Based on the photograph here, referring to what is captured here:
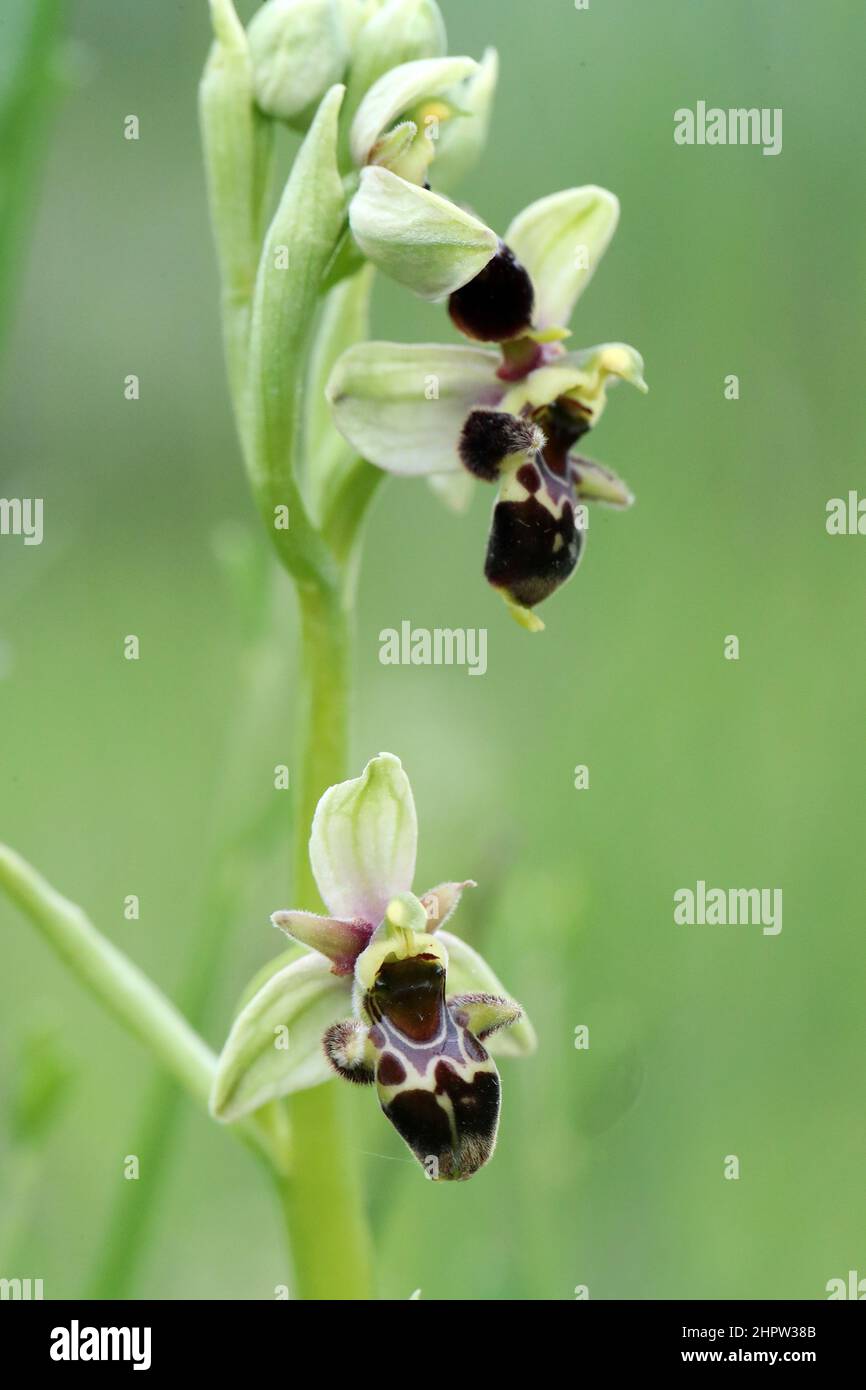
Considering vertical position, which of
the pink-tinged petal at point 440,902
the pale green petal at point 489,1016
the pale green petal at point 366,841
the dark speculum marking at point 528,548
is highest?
the dark speculum marking at point 528,548

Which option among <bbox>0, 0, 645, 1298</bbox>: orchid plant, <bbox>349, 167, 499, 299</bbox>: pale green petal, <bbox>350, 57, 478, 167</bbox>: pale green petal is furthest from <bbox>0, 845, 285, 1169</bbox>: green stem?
<bbox>350, 57, 478, 167</bbox>: pale green petal

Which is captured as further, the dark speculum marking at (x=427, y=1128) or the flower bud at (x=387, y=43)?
the flower bud at (x=387, y=43)

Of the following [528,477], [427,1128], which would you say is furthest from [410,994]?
[528,477]

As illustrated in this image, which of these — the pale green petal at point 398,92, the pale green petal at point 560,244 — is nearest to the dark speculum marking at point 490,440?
the pale green petal at point 560,244

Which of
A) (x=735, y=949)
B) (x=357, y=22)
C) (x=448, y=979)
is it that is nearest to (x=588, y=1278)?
(x=735, y=949)

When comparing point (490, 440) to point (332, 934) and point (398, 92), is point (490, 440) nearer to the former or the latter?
point (398, 92)

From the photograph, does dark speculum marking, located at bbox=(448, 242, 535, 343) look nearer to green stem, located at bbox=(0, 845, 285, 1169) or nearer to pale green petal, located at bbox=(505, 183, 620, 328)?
pale green petal, located at bbox=(505, 183, 620, 328)

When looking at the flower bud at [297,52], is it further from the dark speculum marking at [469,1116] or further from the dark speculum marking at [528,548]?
the dark speculum marking at [469,1116]
